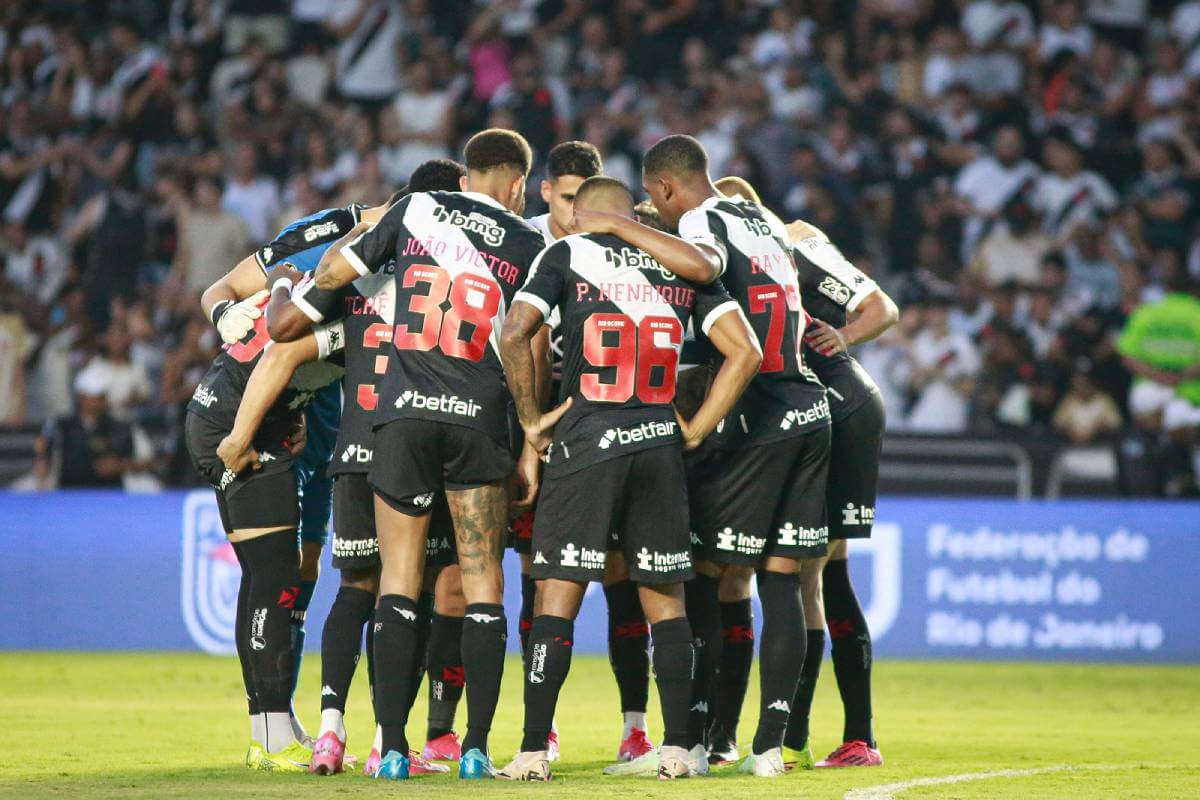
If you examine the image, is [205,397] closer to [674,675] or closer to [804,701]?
[674,675]

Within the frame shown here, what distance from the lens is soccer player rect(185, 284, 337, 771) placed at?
730 cm

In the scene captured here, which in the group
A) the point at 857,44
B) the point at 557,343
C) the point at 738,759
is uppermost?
the point at 857,44

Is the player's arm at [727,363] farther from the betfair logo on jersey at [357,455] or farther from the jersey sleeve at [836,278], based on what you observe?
the betfair logo on jersey at [357,455]

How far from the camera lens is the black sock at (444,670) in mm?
7410

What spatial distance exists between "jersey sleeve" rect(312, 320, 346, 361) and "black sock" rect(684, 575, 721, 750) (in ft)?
6.25

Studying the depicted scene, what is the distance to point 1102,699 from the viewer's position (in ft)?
36.2

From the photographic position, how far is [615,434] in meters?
6.79

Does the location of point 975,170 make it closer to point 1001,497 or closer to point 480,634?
point 1001,497

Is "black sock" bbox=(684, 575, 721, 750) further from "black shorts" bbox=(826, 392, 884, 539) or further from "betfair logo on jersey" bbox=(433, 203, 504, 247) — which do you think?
"betfair logo on jersey" bbox=(433, 203, 504, 247)

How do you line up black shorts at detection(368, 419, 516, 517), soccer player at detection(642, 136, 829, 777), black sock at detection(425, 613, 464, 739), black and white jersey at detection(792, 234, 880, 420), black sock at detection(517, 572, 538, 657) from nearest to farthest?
1. black shorts at detection(368, 419, 516, 517)
2. soccer player at detection(642, 136, 829, 777)
3. black sock at detection(425, 613, 464, 739)
4. black and white jersey at detection(792, 234, 880, 420)
5. black sock at detection(517, 572, 538, 657)

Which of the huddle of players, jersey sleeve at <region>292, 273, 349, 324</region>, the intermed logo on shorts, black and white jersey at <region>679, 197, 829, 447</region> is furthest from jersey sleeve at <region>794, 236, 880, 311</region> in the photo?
the intermed logo on shorts

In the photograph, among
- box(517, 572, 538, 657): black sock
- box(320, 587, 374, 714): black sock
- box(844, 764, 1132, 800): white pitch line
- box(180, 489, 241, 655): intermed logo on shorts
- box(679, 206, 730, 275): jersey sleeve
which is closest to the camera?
→ box(844, 764, 1132, 800): white pitch line

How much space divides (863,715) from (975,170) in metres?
10.8

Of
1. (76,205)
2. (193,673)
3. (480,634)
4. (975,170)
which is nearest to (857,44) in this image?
(975,170)
